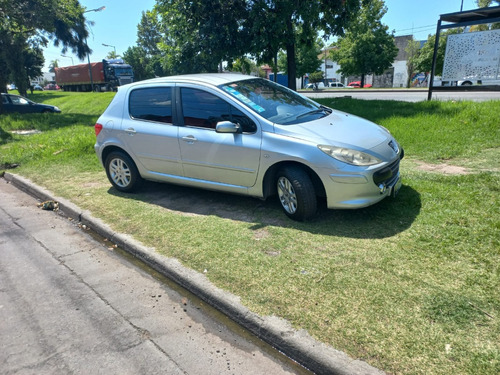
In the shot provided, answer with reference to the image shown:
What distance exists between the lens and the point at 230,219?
4543mm

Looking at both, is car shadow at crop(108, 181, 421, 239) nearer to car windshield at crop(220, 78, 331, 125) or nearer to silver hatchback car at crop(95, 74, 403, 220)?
silver hatchback car at crop(95, 74, 403, 220)

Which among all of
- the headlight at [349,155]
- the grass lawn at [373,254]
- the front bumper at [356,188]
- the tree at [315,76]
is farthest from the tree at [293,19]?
the tree at [315,76]

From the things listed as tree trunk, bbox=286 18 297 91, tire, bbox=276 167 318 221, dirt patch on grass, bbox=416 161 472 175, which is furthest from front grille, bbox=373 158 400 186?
tree trunk, bbox=286 18 297 91

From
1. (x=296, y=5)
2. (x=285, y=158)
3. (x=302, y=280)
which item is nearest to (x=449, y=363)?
(x=302, y=280)

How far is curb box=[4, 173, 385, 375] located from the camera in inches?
89.5

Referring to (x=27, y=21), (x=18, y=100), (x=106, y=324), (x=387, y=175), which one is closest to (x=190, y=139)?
(x=387, y=175)

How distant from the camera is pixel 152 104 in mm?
5266

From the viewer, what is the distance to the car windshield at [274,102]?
449cm

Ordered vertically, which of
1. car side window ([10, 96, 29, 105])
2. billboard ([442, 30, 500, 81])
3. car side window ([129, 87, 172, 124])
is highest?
billboard ([442, 30, 500, 81])

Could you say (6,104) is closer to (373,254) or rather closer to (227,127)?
(227,127)

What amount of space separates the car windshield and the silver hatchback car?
15 millimetres

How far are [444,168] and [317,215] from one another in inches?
107

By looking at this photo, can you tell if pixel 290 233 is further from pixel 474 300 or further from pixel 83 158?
pixel 83 158

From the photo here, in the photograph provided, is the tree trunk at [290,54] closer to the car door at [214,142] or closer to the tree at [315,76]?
the car door at [214,142]
